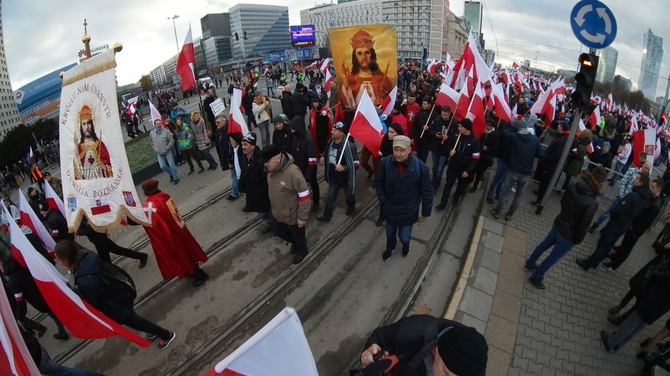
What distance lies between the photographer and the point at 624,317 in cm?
446

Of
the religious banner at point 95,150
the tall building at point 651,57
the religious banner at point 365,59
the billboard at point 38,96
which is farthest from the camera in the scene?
the tall building at point 651,57

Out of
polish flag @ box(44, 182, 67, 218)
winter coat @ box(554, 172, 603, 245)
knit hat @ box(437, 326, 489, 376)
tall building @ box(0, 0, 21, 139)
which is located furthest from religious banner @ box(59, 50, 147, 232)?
tall building @ box(0, 0, 21, 139)

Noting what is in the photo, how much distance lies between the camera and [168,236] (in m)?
4.45

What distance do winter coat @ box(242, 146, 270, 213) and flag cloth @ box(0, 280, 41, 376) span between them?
327 cm

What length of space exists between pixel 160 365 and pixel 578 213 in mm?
6119

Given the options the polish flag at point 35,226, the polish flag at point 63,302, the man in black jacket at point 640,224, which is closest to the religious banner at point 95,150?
the polish flag at point 63,302

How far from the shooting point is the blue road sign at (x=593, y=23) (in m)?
5.00

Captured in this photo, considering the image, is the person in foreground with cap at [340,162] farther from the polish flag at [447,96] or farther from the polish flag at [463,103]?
the polish flag at [447,96]

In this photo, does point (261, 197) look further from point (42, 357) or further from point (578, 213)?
point (578, 213)

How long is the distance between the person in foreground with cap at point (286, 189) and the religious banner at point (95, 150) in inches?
67.9

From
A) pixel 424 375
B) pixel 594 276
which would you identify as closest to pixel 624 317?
pixel 594 276

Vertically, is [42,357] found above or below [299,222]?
below

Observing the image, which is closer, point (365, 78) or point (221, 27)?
point (365, 78)

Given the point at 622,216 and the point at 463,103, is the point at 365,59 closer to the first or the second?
the point at 463,103
